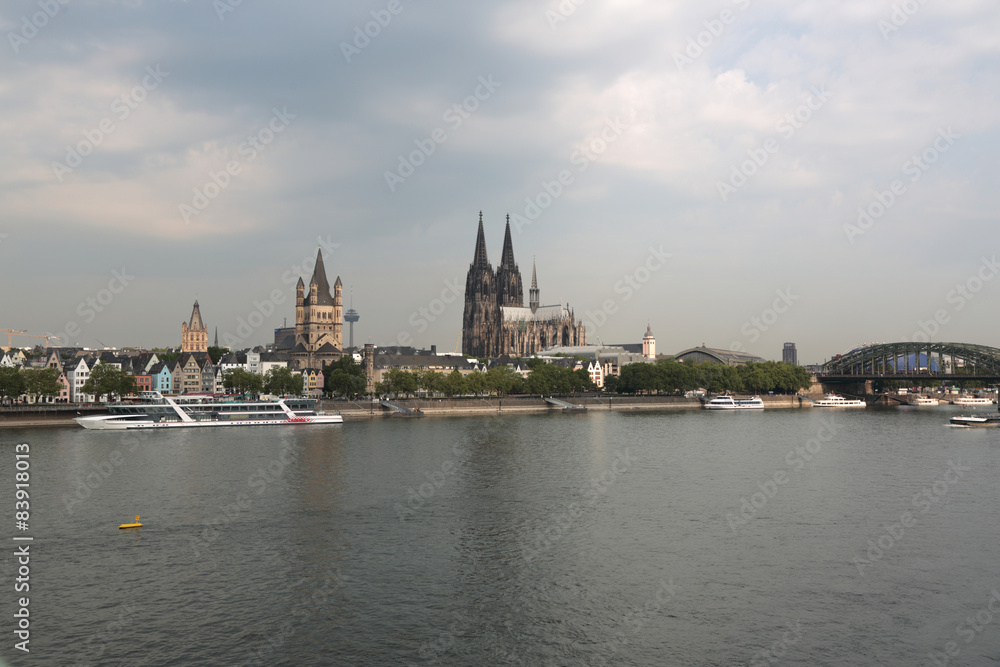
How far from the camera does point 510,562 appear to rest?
81.9ft

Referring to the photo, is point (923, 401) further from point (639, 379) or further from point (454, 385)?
point (454, 385)

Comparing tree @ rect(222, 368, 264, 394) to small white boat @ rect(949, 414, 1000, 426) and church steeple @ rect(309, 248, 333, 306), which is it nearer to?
church steeple @ rect(309, 248, 333, 306)

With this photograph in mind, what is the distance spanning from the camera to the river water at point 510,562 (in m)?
18.3

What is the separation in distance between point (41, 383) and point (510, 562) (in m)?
87.3

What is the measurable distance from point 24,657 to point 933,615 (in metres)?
21.7

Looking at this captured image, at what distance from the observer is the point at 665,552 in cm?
2600

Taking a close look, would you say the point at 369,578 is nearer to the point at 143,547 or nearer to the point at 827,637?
the point at 143,547

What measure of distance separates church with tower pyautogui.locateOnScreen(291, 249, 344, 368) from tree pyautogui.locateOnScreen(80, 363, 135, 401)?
44.7 m

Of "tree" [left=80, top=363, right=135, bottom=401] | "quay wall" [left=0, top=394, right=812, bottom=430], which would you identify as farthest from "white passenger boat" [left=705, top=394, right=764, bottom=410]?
"tree" [left=80, top=363, right=135, bottom=401]

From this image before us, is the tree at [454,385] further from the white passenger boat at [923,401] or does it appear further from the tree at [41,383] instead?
the white passenger boat at [923,401]

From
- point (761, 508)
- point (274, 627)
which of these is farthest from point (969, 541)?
point (274, 627)

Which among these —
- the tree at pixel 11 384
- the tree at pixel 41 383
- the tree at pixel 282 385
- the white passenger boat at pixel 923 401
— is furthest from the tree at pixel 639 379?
the tree at pixel 11 384

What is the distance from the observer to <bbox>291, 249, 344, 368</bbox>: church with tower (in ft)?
484

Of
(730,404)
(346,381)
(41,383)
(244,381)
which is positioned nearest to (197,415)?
(41,383)
